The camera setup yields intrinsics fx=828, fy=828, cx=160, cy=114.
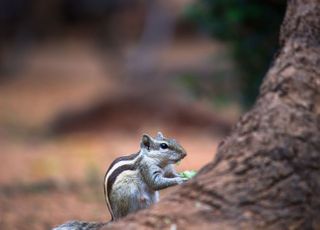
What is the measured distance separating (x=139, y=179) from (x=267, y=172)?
138cm

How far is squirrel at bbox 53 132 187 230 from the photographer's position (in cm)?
538

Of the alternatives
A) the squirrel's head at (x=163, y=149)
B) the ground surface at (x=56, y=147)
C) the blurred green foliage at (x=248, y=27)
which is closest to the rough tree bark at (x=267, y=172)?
the squirrel's head at (x=163, y=149)

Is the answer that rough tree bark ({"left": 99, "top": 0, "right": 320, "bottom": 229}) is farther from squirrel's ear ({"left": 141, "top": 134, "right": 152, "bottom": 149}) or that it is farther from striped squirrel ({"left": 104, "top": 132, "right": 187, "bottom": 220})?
squirrel's ear ({"left": 141, "top": 134, "right": 152, "bottom": 149})

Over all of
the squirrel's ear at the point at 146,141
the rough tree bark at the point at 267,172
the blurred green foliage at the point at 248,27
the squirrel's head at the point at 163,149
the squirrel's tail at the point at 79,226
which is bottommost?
the rough tree bark at the point at 267,172

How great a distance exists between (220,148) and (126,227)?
0.69 meters

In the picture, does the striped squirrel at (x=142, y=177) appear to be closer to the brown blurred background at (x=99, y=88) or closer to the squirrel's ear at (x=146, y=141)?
the squirrel's ear at (x=146, y=141)

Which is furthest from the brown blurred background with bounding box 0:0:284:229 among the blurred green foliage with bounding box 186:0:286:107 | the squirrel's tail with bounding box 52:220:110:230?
the squirrel's tail with bounding box 52:220:110:230

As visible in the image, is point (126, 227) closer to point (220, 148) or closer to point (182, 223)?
point (182, 223)

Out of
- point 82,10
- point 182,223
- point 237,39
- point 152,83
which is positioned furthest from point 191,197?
point 82,10

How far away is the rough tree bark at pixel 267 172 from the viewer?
4.26 metres

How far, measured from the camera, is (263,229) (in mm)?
4203

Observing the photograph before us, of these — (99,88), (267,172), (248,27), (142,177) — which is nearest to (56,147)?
(248,27)

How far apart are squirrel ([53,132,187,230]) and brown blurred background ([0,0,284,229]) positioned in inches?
70.4

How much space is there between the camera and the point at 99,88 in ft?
76.2
